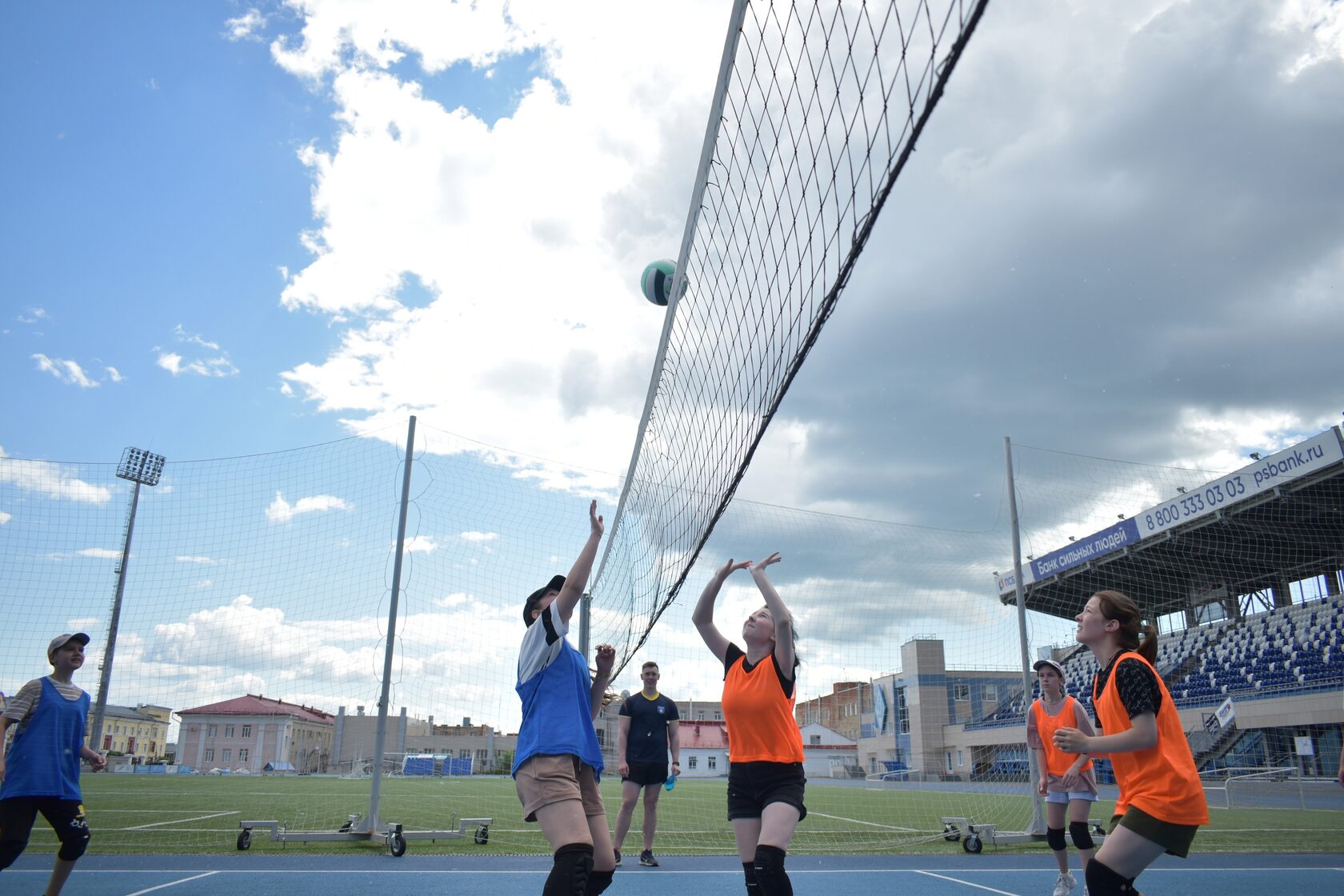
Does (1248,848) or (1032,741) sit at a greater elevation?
(1032,741)

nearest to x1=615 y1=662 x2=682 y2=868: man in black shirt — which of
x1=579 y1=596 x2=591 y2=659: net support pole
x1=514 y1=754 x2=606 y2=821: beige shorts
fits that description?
x1=579 y1=596 x2=591 y2=659: net support pole

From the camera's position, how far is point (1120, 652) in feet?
11.9

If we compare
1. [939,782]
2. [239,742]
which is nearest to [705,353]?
[939,782]

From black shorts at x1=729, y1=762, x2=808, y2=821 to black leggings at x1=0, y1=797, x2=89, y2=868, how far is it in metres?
3.92

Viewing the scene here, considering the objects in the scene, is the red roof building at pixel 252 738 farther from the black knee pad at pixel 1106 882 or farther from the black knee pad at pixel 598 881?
the black knee pad at pixel 1106 882

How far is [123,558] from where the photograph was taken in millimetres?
14352

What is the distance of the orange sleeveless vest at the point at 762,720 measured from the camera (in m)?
4.39

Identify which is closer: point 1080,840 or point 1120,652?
point 1120,652

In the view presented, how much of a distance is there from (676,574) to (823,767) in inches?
2166

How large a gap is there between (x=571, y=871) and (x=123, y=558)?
46.1 feet

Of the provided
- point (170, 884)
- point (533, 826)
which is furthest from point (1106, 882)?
point (533, 826)

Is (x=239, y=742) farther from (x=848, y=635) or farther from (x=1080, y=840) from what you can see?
(x=1080, y=840)

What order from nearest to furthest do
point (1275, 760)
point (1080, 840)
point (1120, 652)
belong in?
point (1120, 652)
point (1080, 840)
point (1275, 760)

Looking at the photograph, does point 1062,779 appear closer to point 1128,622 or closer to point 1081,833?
point 1081,833
